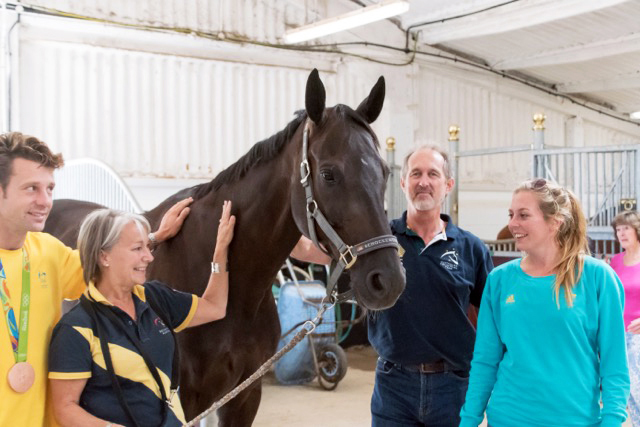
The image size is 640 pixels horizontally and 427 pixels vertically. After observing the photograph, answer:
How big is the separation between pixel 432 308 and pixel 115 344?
3.00ft

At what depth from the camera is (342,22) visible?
623 cm

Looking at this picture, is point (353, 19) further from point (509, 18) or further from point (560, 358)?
point (560, 358)

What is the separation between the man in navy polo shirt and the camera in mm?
1870

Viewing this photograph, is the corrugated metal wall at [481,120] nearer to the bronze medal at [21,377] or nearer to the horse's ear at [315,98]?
the horse's ear at [315,98]

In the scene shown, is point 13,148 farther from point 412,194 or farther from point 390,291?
point 412,194

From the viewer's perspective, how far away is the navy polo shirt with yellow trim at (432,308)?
74.0 inches

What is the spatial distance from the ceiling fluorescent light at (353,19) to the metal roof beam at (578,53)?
306cm

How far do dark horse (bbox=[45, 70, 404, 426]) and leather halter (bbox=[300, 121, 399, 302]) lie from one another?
1cm

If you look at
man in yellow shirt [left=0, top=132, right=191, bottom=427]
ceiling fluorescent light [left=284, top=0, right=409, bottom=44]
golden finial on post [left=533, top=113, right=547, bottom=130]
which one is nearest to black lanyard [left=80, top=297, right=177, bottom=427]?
man in yellow shirt [left=0, top=132, right=191, bottom=427]

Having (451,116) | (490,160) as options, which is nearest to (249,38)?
(451,116)

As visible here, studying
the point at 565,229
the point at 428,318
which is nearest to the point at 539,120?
the point at 428,318

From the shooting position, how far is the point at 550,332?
60.8 inches

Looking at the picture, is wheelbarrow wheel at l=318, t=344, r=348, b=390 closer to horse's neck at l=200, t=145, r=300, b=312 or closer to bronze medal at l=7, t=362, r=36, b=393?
horse's neck at l=200, t=145, r=300, b=312

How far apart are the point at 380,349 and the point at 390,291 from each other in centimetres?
45
